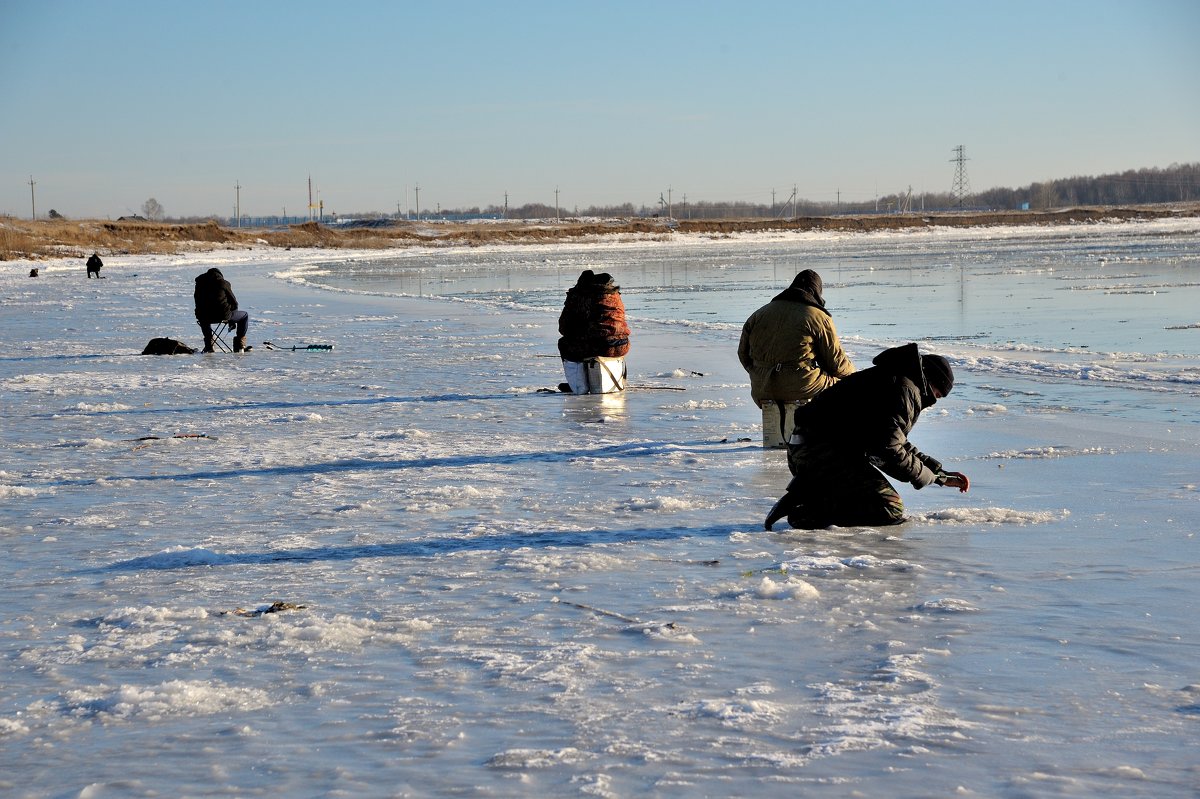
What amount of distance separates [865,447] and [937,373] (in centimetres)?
52

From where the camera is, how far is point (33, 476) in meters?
8.92

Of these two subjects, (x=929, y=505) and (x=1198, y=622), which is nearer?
(x=1198, y=622)

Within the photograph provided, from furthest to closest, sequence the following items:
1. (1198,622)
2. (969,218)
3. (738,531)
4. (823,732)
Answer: (969,218) → (738,531) → (1198,622) → (823,732)

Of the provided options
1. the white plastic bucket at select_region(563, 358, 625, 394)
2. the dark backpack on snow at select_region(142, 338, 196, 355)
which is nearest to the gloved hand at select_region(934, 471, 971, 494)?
the white plastic bucket at select_region(563, 358, 625, 394)

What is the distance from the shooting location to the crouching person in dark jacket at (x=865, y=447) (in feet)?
21.2

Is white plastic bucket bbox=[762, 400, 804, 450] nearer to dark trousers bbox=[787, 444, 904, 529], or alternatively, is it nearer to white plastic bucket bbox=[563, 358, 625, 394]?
dark trousers bbox=[787, 444, 904, 529]

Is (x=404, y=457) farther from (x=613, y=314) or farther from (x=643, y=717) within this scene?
(x=643, y=717)

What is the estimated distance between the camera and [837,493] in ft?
22.5

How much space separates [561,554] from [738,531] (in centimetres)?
104

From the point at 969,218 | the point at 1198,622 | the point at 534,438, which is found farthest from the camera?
the point at 969,218

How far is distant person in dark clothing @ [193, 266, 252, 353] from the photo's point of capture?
59.6ft

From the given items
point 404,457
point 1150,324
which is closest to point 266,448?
point 404,457

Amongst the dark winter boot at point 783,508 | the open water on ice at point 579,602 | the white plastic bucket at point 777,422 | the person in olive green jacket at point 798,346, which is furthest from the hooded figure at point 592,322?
the dark winter boot at point 783,508

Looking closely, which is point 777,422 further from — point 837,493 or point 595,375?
point 595,375
